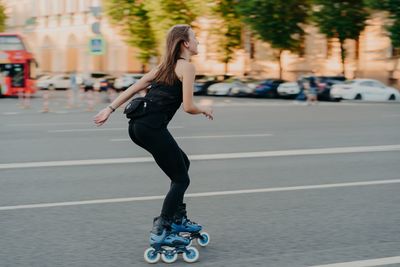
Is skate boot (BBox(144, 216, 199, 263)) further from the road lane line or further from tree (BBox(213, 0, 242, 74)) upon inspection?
tree (BBox(213, 0, 242, 74))

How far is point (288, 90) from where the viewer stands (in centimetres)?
4597

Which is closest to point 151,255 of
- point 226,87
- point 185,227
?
point 185,227

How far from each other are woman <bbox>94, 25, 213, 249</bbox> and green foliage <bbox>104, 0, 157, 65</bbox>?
54.1 metres

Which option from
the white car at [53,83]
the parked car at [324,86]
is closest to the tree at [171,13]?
the parked car at [324,86]

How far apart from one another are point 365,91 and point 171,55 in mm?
34713

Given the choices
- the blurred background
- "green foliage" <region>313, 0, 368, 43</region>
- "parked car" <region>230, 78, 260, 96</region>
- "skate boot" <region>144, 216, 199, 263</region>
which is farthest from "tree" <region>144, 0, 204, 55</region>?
"skate boot" <region>144, 216, 199, 263</region>

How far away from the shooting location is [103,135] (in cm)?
1691

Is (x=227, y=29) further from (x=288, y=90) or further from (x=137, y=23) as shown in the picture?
(x=288, y=90)

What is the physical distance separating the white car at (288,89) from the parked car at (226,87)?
11.3 feet

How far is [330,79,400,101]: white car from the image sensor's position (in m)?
39.2

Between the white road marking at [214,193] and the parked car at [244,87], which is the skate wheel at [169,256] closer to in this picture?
the white road marking at [214,193]

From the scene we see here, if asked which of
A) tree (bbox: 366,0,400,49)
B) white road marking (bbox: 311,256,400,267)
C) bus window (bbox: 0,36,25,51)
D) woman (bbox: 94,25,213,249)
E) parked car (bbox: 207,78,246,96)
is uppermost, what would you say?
woman (bbox: 94,25,213,249)

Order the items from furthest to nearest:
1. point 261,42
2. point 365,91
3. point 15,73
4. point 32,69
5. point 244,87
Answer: point 261,42 → point 244,87 → point 32,69 → point 15,73 → point 365,91

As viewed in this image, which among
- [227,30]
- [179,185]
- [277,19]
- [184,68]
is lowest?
[227,30]
